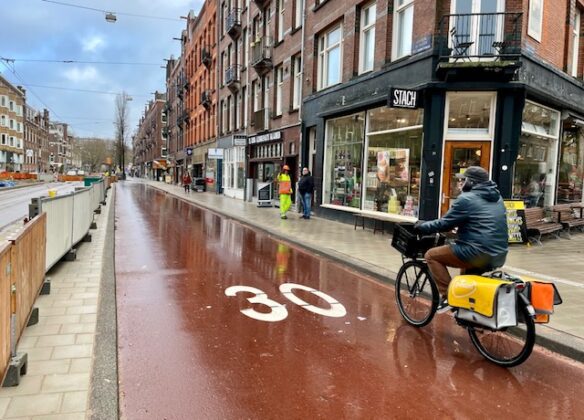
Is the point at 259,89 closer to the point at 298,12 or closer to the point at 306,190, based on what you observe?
the point at 298,12

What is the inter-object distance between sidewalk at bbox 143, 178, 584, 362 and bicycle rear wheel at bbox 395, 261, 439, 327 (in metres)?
1.15

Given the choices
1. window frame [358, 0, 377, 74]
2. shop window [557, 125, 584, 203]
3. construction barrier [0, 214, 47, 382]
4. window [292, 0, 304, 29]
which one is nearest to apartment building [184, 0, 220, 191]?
window [292, 0, 304, 29]

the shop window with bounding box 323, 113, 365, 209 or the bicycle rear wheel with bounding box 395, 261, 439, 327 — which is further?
the shop window with bounding box 323, 113, 365, 209

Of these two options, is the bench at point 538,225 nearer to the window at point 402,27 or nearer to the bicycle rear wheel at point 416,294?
the window at point 402,27

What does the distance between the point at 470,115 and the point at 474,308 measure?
8035 millimetres

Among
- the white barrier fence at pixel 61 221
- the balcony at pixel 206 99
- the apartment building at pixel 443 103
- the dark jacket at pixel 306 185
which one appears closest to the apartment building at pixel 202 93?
the balcony at pixel 206 99

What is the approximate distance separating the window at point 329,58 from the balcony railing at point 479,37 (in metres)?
5.29

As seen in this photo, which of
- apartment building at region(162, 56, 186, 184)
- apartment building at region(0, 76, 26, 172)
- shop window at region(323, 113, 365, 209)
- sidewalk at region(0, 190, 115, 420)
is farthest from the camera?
apartment building at region(0, 76, 26, 172)

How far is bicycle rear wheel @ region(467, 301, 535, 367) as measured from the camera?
402 centimetres

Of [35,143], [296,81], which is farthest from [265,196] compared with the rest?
[35,143]

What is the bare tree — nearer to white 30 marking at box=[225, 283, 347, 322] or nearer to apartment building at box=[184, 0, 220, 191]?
apartment building at box=[184, 0, 220, 191]

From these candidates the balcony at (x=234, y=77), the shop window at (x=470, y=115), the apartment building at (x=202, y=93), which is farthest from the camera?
the apartment building at (x=202, y=93)

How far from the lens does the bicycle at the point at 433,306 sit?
4.09m

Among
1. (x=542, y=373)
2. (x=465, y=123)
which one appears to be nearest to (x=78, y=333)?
(x=542, y=373)
